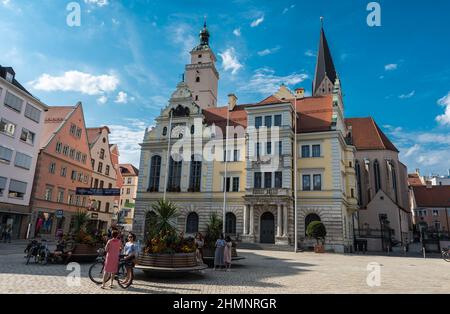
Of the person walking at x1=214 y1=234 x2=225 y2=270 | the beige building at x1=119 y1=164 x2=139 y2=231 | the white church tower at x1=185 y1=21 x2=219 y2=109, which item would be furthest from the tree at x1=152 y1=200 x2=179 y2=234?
the beige building at x1=119 y1=164 x2=139 y2=231

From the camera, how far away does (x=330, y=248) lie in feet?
115

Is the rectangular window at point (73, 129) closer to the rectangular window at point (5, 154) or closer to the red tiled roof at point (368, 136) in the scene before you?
the rectangular window at point (5, 154)

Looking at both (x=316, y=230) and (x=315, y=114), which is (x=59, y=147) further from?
(x=316, y=230)

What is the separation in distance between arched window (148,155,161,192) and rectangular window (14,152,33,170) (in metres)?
13.9

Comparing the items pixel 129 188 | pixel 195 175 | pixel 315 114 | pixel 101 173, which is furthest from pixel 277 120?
pixel 129 188

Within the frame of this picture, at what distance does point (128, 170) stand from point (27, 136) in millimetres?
45747

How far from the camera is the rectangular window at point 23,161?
35.7 meters

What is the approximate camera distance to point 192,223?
41.5 metres

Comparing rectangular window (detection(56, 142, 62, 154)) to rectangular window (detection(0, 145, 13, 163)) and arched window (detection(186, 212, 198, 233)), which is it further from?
arched window (detection(186, 212, 198, 233))

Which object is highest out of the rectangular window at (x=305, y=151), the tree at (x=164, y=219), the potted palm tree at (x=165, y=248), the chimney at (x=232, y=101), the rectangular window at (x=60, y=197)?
the chimney at (x=232, y=101)

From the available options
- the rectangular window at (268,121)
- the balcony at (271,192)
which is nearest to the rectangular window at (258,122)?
→ the rectangular window at (268,121)

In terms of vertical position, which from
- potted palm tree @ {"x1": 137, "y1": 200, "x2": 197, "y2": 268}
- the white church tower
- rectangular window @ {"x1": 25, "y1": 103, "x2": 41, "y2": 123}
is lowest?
potted palm tree @ {"x1": 137, "y1": 200, "x2": 197, "y2": 268}

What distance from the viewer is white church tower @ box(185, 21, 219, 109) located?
62025mm

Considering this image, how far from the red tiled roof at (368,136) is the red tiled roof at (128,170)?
49675mm
